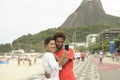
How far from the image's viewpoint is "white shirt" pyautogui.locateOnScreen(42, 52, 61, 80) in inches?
186

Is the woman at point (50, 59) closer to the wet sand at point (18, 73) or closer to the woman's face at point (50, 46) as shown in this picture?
the woman's face at point (50, 46)

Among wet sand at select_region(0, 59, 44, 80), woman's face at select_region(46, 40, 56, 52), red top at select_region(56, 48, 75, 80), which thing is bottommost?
wet sand at select_region(0, 59, 44, 80)

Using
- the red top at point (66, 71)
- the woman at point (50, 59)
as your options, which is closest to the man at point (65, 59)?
the red top at point (66, 71)

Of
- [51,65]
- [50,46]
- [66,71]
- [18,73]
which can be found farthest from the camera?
[18,73]

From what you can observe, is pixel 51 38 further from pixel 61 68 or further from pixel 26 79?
pixel 26 79

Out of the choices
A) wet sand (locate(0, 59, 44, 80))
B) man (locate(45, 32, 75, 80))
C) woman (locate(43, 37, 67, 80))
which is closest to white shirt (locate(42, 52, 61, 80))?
woman (locate(43, 37, 67, 80))

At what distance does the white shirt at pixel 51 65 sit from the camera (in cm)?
472

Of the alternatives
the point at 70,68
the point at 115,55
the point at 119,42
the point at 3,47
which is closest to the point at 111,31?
the point at 3,47

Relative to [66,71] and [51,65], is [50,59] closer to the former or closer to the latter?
[51,65]

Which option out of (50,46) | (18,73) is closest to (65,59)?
(50,46)

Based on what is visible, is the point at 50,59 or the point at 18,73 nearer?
the point at 50,59

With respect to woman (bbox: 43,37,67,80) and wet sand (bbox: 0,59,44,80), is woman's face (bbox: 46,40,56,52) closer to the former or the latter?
woman (bbox: 43,37,67,80)

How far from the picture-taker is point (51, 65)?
4.72m

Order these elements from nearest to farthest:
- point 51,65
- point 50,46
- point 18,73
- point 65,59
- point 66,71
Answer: point 51,65
point 50,46
point 65,59
point 66,71
point 18,73
